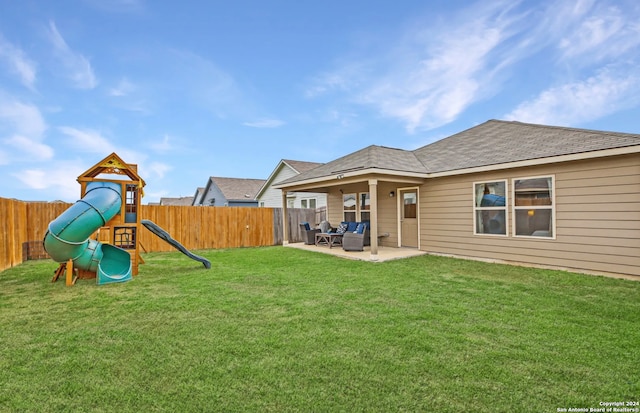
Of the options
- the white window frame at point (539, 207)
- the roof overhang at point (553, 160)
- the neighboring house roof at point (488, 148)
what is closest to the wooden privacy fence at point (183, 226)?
the neighboring house roof at point (488, 148)

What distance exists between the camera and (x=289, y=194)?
18.4 metres

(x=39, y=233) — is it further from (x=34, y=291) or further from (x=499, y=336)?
(x=499, y=336)

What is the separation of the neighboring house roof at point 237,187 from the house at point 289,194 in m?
2.58

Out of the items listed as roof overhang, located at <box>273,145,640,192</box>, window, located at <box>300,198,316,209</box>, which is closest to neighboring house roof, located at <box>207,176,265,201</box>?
window, located at <box>300,198,316,209</box>

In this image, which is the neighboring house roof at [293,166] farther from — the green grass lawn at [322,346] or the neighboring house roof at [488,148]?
the green grass lawn at [322,346]

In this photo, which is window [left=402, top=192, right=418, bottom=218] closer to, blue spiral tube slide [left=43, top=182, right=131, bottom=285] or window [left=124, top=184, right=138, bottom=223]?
window [left=124, top=184, right=138, bottom=223]

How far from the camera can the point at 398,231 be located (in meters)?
10.8

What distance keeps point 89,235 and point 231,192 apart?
18.9m

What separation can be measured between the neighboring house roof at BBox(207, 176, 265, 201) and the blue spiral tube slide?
17.3 metres

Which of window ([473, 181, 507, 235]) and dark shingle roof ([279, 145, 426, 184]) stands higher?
dark shingle roof ([279, 145, 426, 184])

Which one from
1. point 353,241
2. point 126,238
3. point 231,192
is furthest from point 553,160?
point 231,192

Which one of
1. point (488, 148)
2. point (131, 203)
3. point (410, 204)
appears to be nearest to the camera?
point (131, 203)

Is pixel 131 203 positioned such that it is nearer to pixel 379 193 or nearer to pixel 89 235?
pixel 89 235

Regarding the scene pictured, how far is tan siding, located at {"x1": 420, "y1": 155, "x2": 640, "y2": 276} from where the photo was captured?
19.5 feet
